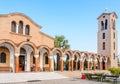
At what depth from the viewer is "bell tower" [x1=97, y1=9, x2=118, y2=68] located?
144ft

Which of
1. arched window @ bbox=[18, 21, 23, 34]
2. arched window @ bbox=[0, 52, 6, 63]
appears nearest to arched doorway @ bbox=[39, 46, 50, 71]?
arched window @ bbox=[18, 21, 23, 34]

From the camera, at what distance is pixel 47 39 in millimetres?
31094

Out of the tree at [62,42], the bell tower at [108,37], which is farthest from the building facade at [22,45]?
the tree at [62,42]

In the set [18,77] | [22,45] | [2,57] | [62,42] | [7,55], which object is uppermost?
[62,42]

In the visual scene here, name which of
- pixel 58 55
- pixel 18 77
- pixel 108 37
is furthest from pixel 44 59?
pixel 108 37

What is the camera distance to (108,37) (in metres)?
44.0

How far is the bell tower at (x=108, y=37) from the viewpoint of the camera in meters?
43.8

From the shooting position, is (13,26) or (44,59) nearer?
(13,26)

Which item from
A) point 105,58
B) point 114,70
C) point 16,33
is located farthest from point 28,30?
point 105,58

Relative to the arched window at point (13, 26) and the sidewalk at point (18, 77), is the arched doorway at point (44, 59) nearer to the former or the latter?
the arched window at point (13, 26)

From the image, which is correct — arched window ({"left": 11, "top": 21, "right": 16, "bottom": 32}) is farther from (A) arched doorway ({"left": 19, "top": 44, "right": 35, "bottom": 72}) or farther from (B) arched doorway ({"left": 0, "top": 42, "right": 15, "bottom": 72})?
(A) arched doorway ({"left": 19, "top": 44, "right": 35, "bottom": 72})

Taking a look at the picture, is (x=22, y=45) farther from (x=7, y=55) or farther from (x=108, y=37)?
(x=108, y=37)

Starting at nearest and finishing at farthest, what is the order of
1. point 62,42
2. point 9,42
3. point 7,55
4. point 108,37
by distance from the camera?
point 9,42, point 7,55, point 108,37, point 62,42

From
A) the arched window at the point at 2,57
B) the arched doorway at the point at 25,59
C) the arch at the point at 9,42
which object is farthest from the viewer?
the arched doorway at the point at 25,59
